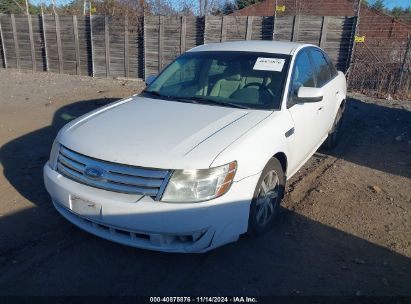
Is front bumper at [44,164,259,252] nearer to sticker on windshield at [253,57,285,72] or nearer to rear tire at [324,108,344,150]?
sticker on windshield at [253,57,285,72]

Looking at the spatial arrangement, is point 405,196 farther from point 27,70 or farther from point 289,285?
point 27,70

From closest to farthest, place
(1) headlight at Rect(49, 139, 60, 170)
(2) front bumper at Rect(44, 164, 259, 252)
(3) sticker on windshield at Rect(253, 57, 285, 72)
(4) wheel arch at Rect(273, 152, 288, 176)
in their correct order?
(2) front bumper at Rect(44, 164, 259, 252) → (1) headlight at Rect(49, 139, 60, 170) → (4) wheel arch at Rect(273, 152, 288, 176) → (3) sticker on windshield at Rect(253, 57, 285, 72)

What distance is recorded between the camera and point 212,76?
4230 mm

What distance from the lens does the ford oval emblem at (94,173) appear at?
290cm

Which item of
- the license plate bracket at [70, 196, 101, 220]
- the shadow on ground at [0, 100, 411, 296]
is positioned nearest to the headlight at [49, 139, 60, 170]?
the license plate bracket at [70, 196, 101, 220]

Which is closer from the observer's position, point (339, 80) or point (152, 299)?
point (152, 299)

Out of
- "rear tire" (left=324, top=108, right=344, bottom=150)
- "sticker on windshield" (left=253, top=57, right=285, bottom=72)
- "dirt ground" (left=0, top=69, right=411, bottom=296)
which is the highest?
"sticker on windshield" (left=253, top=57, right=285, bottom=72)

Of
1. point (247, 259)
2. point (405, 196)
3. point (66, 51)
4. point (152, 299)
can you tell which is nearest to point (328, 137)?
point (405, 196)

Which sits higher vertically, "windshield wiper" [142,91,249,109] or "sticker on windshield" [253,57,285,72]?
"sticker on windshield" [253,57,285,72]

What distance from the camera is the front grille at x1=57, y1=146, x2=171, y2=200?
2756mm

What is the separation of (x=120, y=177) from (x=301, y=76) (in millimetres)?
2490

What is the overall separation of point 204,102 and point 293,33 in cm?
864

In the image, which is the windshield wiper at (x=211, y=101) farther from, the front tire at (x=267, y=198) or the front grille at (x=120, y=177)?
the front grille at (x=120, y=177)

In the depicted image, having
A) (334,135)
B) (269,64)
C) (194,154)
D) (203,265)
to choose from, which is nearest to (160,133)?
(194,154)
